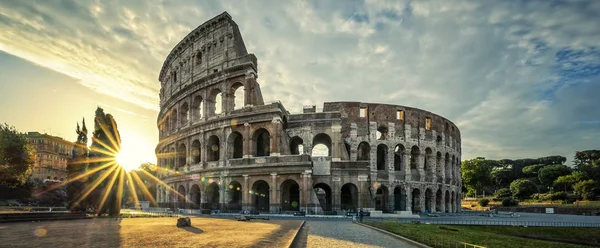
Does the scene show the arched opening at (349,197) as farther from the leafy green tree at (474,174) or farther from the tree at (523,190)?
the tree at (523,190)

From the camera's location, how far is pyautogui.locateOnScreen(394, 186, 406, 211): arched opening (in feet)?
130

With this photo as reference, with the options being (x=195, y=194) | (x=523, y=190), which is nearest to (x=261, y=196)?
(x=195, y=194)

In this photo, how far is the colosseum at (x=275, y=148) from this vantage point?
3322cm

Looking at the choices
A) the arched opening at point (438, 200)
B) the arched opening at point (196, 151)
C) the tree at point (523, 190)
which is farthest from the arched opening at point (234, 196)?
the tree at point (523, 190)

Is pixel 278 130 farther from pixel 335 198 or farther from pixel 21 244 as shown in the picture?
pixel 21 244

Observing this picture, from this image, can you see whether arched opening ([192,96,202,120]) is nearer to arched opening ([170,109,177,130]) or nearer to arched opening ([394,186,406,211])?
arched opening ([170,109,177,130])

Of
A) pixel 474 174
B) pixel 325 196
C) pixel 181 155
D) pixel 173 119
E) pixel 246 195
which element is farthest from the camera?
pixel 474 174

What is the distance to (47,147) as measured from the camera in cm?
8419

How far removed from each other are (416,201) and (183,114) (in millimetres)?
28707

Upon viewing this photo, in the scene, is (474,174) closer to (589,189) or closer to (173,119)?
(589,189)

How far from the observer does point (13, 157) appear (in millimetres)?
40156

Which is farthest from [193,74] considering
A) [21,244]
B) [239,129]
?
[21,244]

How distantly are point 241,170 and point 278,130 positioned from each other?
5012 millimetres

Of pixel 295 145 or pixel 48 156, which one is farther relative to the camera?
pixel 48 156
